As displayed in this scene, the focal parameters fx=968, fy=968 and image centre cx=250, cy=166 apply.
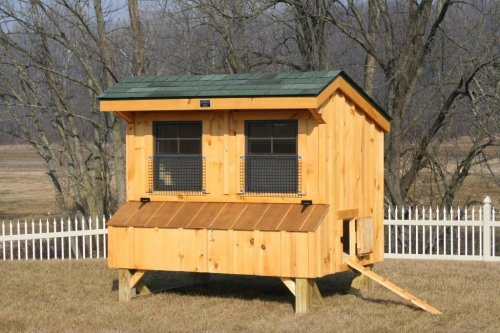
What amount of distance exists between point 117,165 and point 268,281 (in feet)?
26.0

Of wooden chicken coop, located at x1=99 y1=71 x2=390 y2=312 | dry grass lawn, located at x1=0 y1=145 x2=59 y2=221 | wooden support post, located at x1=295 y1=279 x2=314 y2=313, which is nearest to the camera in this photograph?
wooden support post, located at x1=295 y1=279 x2=314 y2=313

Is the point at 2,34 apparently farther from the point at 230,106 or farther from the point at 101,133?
the point at 230,106

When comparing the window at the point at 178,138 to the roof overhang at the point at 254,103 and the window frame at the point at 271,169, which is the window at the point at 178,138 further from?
the window frame at the point at 271,169

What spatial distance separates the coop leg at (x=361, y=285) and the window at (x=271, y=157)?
2.11 meters

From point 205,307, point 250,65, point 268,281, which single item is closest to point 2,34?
point 250,65

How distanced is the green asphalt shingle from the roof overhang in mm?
41

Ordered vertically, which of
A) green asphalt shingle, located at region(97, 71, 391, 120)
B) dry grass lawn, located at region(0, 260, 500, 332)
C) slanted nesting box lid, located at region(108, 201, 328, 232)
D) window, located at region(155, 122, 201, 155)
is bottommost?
dry grass lawn, located at region(0, 260, 500, 332)

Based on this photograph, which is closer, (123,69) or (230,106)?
(230,106)

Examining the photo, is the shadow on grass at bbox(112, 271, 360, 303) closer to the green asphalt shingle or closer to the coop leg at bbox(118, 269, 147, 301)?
the coop leg at bbox(118, 269, 147, 301)

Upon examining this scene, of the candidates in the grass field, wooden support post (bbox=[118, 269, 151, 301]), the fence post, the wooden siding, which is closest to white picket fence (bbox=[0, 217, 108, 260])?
the grass field

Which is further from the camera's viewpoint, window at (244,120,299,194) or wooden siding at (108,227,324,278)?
window at (244,120,299,194)

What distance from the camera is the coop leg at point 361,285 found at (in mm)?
13789

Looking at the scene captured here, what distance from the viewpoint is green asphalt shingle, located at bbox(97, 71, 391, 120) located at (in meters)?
12.1

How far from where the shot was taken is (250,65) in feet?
75.3
